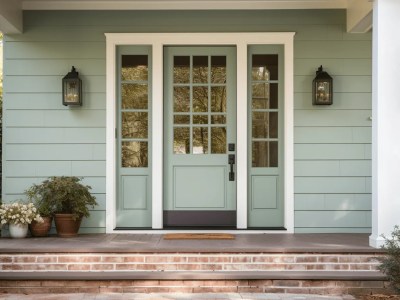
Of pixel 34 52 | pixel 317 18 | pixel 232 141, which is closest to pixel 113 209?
pixel 232 141

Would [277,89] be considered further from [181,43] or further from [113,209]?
[113,209]

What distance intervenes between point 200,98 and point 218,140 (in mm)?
497

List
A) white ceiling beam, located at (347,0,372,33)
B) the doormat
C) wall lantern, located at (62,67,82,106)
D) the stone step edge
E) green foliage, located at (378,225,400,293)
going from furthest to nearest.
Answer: wall lantern, located at (62,67,82,106), the doormat, white ceiling beam, located at (347,0,372,33), the stone step edge, green foliage, located at (378,225,400,293)

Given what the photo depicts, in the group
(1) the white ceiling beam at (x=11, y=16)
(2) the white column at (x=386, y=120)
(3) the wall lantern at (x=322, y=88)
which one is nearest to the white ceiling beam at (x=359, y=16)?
(2) the white column at (x=386, y=120)

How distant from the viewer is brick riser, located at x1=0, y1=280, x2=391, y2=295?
16.0 ft

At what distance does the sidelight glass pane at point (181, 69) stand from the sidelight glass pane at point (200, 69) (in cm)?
8

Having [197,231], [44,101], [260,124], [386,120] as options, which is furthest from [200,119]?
[386,120]

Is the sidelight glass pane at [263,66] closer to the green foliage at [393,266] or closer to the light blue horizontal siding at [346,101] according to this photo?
the light blue horizontal siding at [346,101]

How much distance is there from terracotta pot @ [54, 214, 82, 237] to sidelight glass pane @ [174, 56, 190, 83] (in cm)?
184

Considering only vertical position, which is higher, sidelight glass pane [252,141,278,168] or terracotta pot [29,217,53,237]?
sidelight glass pane [252,141,278,168]

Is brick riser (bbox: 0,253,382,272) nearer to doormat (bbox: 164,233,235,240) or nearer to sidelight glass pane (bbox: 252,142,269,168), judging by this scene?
doormat (bbox: 164,233,235,240)

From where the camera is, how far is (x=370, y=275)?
4.90 meters

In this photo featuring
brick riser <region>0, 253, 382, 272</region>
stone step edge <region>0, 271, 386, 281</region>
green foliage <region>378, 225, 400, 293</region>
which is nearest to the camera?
green foliage <region>378, 225, 400, 293</region>

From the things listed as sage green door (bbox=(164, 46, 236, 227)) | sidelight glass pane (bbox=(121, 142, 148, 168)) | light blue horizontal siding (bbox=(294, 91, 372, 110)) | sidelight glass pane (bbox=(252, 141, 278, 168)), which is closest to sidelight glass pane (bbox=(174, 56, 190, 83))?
sage green door (bbox=(164, 46, 236, 227))
